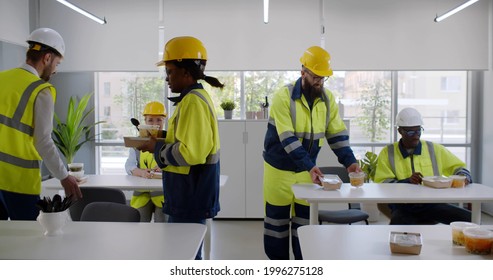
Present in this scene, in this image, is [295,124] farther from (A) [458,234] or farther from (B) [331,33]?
(B) [331,33]

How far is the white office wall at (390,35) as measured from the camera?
6312 millimetres

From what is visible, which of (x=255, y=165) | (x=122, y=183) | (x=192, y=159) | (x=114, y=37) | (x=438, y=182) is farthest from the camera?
(x=114, y=37)

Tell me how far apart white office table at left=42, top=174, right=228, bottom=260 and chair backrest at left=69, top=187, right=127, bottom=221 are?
32 cm

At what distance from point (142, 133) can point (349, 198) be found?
57.3 inches

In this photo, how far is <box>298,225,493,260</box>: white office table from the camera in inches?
72.9

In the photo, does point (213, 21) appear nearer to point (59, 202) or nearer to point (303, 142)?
point (303, 142)

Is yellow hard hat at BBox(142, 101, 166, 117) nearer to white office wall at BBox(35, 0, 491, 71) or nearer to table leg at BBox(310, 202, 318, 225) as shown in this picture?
table leg at BBox(310, 202, 318, 225)

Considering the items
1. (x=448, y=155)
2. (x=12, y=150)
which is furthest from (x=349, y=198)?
(x=12, y=150)

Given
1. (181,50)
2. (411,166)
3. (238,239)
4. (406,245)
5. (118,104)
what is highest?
(181,50)

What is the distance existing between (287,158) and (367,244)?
1.61 metres

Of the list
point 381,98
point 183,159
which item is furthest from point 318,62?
point 381,98

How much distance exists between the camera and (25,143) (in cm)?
261

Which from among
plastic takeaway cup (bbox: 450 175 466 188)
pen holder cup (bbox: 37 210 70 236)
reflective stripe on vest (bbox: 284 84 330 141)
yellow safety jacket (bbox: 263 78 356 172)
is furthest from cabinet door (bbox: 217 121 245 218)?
pen holder cup (bbox: 37 210 70 236)
